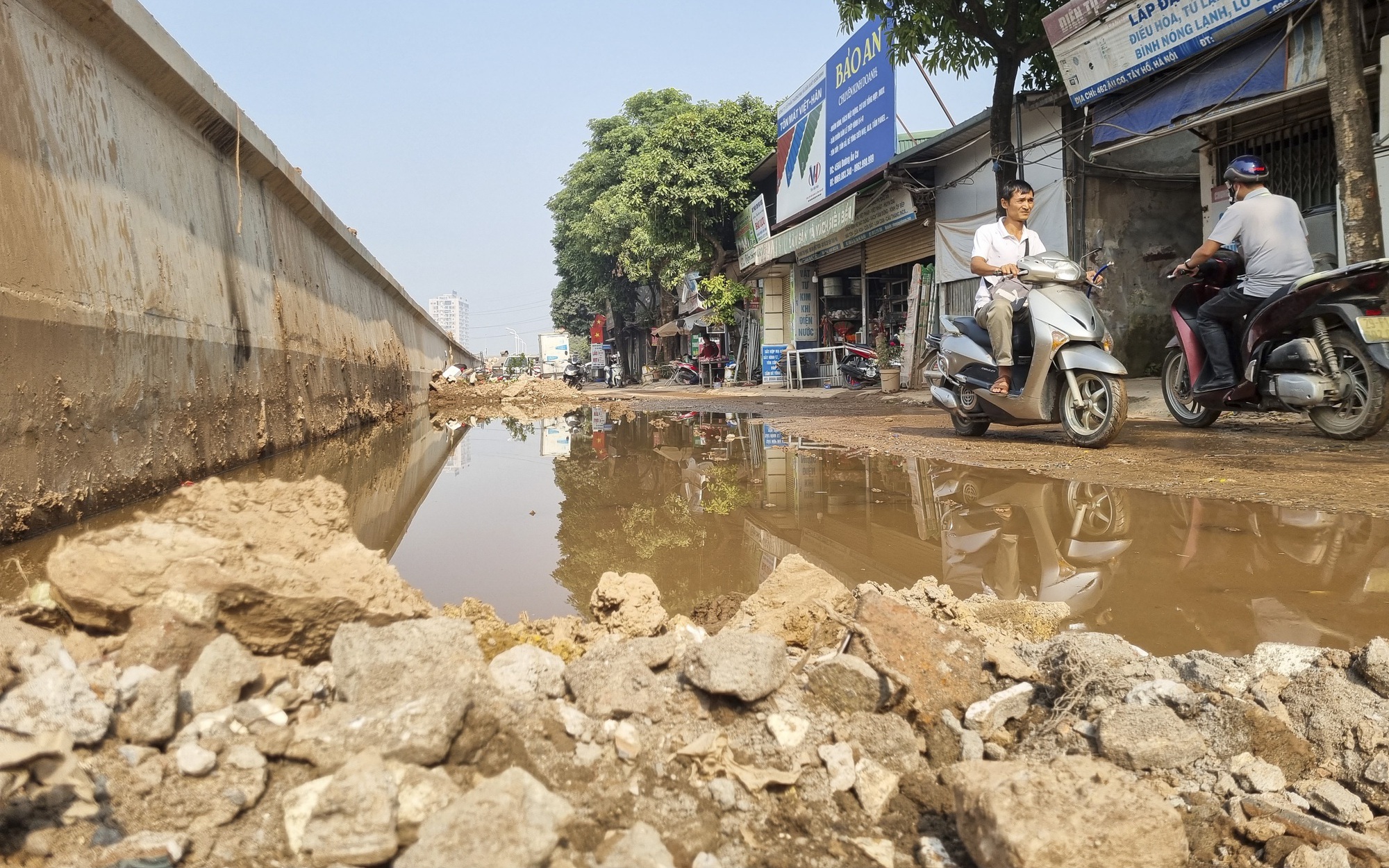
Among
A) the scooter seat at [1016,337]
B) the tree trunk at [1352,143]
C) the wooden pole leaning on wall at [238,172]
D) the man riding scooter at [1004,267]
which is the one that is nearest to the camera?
the tree trunk at [1352,143]

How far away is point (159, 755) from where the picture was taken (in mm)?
1272

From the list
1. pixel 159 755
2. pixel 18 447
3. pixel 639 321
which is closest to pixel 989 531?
pixel 159 755

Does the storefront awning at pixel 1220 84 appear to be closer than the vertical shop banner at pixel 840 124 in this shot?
Yes

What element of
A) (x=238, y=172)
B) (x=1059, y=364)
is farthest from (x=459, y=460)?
(x=1059, y=364)

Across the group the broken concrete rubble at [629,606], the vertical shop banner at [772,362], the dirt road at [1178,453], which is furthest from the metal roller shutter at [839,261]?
the broken concrete rubble at [629,606]

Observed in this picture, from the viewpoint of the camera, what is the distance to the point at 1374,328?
4438mm

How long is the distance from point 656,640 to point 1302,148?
29.7ft

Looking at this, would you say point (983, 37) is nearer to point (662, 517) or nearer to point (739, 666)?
point (662, 517)

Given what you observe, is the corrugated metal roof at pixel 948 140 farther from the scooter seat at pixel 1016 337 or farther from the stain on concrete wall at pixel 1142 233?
the scooter seat at pixel 1016 337

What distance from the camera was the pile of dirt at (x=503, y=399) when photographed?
46.1ft

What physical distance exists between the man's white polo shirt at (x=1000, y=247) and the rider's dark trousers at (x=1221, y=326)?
1.17 meters

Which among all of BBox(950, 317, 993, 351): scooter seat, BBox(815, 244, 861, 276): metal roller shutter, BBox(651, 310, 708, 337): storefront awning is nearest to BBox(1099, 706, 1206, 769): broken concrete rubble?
BBox(950, 317, 993, 351): scooter seat

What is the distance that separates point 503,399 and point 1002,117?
35.0ft

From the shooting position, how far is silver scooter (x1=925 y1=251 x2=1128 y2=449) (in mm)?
5312
